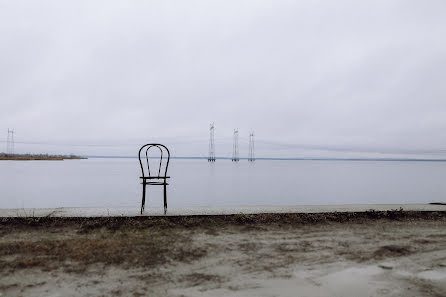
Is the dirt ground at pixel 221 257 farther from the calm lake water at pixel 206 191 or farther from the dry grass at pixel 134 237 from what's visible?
the calm lake water at pixel 206 191

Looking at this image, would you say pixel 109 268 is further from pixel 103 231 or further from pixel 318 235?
pixel 318 235

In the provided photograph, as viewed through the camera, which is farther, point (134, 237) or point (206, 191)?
point (206, 191)

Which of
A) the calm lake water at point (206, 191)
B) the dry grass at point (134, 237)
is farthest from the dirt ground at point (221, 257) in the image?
the calm lake water at point (206, 191)

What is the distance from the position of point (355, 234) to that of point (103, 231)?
4.15 m

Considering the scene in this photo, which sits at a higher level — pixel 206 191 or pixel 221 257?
pixel 221 257

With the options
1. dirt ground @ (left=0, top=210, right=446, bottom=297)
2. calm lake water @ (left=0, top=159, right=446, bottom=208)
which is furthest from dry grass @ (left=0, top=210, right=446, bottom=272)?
calm lake water @ (left=0, top=159, right=446, bottom=208)

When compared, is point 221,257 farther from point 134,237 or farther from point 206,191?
point 206,191

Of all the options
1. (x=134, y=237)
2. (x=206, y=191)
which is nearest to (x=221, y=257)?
(x=134, y=237)

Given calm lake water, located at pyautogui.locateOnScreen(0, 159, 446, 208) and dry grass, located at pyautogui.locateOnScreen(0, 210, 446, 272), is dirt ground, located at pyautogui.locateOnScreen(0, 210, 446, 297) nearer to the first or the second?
dry grass, located at pyautogui.locateOnScreen(0, 210, 446, 272)

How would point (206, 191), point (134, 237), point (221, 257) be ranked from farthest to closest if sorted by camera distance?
point (206, 191), point (134, 237), point (221, 257)

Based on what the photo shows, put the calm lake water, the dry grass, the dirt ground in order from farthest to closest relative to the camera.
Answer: the calm lake water → the dry grass → the dirt ground

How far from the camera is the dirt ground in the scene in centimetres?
294

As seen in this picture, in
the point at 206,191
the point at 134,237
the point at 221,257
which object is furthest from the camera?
the point at 206,191

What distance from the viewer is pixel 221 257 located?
3.78 m
